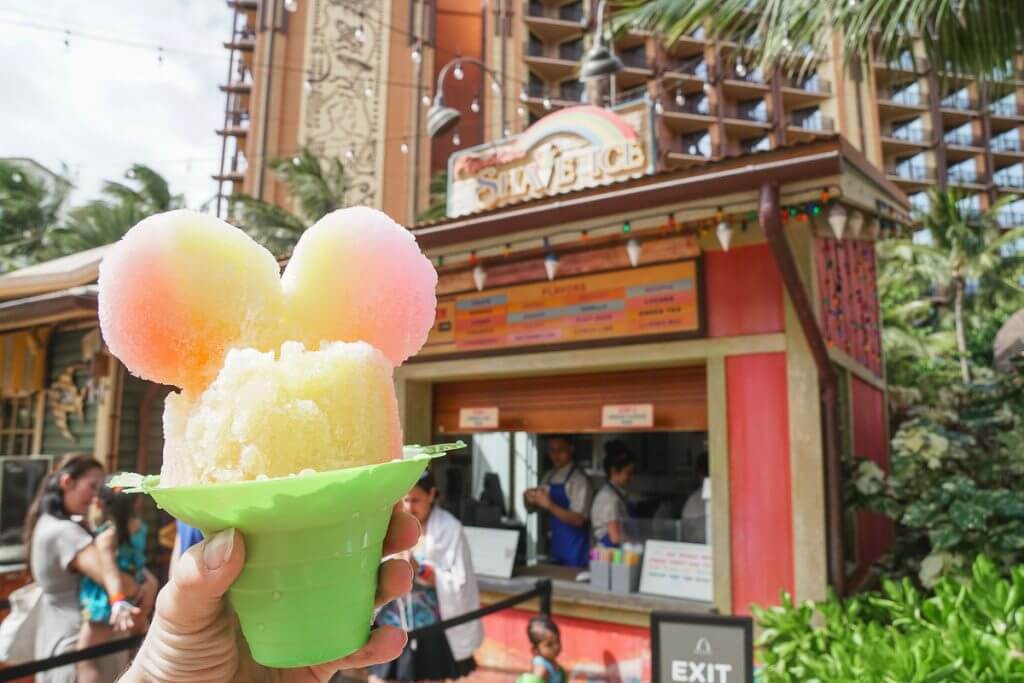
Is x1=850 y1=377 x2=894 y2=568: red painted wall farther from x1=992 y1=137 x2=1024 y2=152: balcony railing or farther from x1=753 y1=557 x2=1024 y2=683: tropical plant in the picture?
x1=992 y1=137 x2=1024 y2=152: balcony railing

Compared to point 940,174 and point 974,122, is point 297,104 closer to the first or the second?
point 940,174

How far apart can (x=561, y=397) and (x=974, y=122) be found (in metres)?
42.4

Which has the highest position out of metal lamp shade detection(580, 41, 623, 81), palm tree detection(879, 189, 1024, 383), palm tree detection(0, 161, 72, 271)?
palm tree detection(0, 161, 72, 271)

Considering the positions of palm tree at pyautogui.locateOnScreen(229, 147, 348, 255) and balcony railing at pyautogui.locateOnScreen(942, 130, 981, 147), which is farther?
balcony railing at pyautogui.locateOnScreen(942, 130, 981, 147)

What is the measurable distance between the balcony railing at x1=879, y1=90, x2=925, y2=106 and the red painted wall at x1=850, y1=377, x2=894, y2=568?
3536cm

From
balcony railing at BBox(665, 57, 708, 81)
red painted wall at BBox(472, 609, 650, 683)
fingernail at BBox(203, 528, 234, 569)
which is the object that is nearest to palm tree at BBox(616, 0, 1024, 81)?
red painted wall at BBox(472, 609, 650, 683)

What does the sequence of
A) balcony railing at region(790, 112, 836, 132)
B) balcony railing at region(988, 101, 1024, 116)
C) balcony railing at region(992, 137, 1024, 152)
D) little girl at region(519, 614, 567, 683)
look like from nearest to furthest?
little girl at region(519, 614, 567, 683)
balcony railing at region(790, 112, 836, 132)
balcony railing at region(988, 101, 1024, 116)
balcony railing at region(992, 137, 1024, 152)

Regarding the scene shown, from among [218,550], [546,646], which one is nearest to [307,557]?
[218,550]

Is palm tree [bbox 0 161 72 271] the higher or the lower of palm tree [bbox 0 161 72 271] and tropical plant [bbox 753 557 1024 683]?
the higher

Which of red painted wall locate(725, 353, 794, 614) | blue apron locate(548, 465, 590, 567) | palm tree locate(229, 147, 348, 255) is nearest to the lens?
red painted wall locate(725, 353, 794, 614)

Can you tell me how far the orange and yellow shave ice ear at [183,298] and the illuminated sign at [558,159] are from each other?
515 centimetres

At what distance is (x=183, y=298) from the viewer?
3.49 feet

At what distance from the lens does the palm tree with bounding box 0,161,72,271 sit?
24.2 metres

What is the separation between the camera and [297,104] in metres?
25.3
